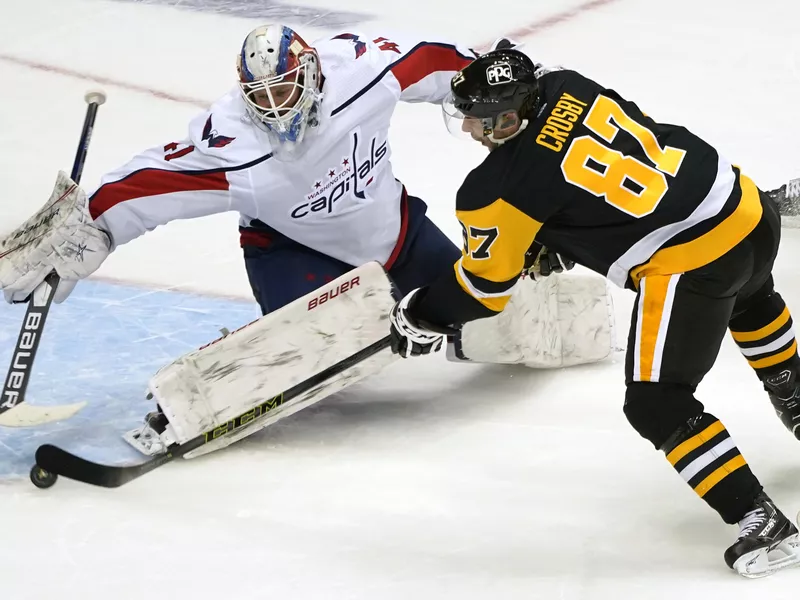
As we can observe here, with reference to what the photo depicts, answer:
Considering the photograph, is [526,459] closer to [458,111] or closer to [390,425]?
[390,425]

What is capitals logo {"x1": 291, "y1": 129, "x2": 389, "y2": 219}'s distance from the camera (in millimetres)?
3123

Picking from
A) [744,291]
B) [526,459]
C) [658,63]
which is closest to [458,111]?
[744,291]

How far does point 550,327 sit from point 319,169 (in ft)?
2.50

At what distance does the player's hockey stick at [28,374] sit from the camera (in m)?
2.93

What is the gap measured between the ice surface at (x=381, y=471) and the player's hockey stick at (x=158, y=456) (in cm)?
4

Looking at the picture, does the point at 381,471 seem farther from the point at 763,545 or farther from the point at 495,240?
the point at 763,545

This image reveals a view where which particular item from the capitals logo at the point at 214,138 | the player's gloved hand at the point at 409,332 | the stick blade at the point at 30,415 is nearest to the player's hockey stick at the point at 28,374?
the stick blade at the point at 30,415

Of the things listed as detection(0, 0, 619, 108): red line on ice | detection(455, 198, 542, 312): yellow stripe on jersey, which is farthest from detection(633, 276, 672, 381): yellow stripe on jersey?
detection(0, 0, 619, 108): red line on ice

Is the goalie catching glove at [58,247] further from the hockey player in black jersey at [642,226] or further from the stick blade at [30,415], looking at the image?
the hockey player in black jersey at [642,226]

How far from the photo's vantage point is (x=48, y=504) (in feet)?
9.01

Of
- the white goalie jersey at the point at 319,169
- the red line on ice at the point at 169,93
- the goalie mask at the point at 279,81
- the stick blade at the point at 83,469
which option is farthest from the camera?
the red line on ice at the point at 169,93

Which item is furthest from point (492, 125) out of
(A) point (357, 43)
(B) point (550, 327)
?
(B) point (550, 327)

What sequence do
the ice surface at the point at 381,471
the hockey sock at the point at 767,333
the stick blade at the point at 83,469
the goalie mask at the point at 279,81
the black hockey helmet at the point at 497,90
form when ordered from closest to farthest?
the black hockey helmet at the point at 497,90 < the ice surface at the point at 381,471 < the hockey sock at the point at 767,333 < the stick blade at the point at 83,469 < the goalie mask at the point at 279,81

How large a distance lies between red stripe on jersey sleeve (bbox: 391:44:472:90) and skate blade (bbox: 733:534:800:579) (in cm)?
152
